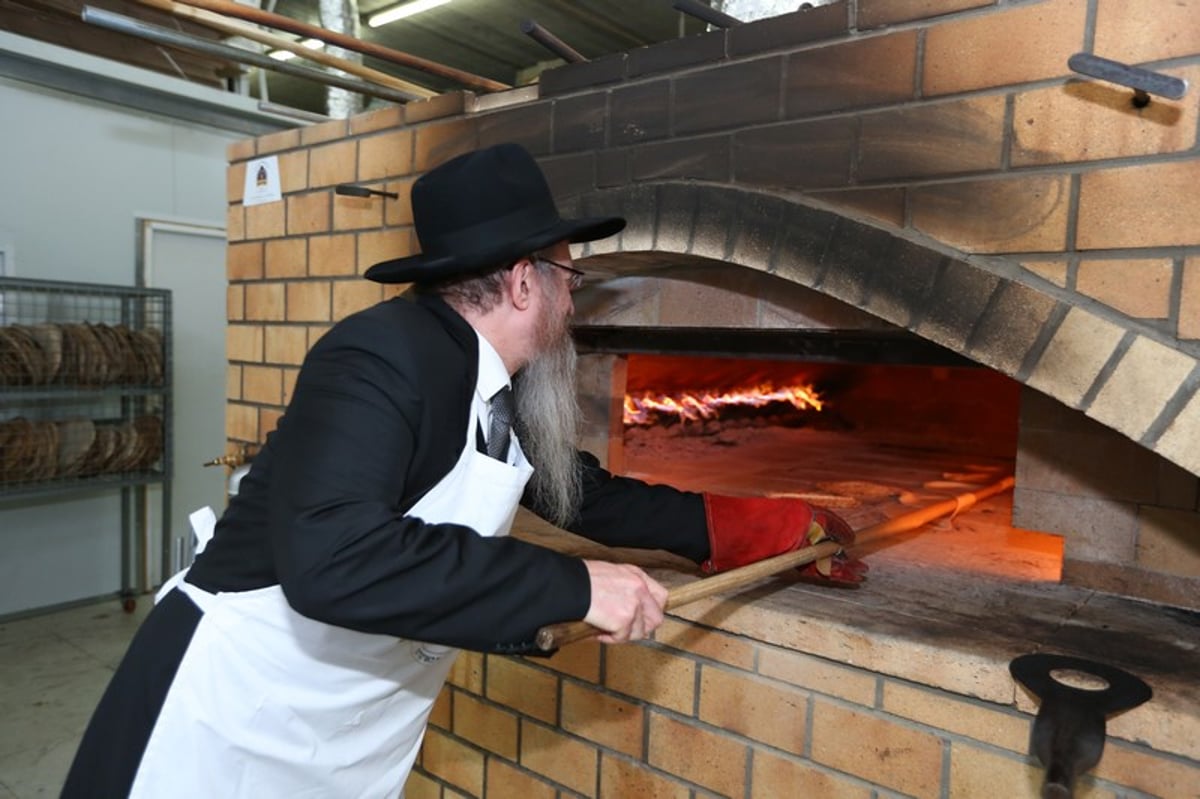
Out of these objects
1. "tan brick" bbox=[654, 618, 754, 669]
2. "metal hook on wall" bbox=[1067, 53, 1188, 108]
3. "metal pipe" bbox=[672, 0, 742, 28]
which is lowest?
"tan brick" bbox=[654, 618, 754, 669]

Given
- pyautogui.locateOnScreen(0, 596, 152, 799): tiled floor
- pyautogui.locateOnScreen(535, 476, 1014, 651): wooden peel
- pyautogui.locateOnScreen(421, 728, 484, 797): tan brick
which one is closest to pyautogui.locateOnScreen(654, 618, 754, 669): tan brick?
pyautogui.locateOnScreen(535, 476, 1014, 651): wooden peel

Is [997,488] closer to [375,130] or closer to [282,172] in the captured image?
[375,130]

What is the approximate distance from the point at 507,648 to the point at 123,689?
2.58 feet

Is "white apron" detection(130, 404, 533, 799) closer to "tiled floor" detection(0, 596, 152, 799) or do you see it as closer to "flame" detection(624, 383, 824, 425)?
"flame" detection(624, 383, 824, 425)

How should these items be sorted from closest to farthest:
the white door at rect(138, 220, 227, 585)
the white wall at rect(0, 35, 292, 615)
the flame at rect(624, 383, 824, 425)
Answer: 1. the flame at rect(624, 383, 824, 425)
2. the white wall at rect(0, 35, 292, 615)
3. the white door at rect(138, 220, 227, 585)

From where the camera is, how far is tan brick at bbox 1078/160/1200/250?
135 centimetres

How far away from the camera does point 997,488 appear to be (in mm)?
2828

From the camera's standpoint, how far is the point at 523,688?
6.73ft

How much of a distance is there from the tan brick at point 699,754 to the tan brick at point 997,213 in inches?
41.6

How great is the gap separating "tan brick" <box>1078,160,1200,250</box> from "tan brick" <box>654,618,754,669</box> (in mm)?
950

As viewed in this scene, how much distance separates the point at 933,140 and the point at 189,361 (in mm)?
5147

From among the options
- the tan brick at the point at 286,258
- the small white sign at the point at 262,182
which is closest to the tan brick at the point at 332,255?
the tan brick at the point at 286,258

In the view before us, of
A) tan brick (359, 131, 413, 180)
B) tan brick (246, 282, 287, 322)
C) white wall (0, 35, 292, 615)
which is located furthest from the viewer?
white wall (0, 35, 292, 615)

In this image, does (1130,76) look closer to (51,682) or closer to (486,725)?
(486,725)
